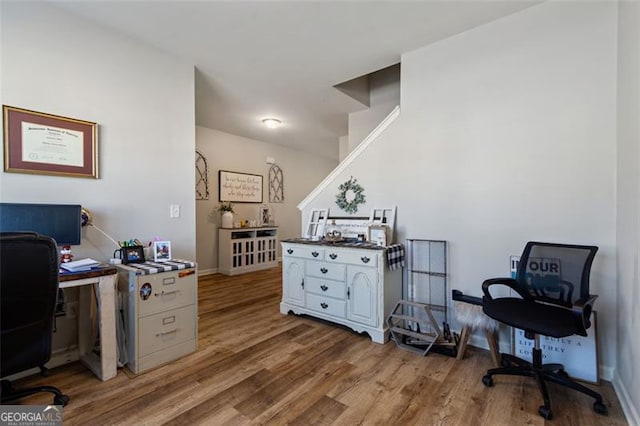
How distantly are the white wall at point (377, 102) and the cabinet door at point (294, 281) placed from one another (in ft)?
7.06

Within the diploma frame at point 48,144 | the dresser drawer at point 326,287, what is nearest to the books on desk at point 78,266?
the diploma frame at point 48,144

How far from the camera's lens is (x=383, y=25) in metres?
2.45

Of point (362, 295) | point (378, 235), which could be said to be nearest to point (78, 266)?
point (362, 295)

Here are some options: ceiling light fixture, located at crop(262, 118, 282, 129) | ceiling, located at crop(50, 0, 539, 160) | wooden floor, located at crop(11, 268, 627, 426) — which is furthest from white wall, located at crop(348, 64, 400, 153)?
wooden floor, located at crop(11, 268, 627, 426)

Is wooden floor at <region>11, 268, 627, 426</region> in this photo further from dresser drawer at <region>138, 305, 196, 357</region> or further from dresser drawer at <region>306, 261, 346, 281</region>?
dresser drawer at <region>306, 261, 346, 281</region>

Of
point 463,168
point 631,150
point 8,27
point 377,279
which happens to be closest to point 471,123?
point 463,168

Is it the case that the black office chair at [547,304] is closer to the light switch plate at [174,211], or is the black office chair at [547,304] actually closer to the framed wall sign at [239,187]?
the light switch plate at [174,211]

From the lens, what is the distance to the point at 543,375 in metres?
1.81

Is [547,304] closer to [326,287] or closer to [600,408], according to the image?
[600,408]

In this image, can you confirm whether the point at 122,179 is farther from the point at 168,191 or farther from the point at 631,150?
the point at 631,150

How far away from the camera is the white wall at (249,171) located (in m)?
5.20

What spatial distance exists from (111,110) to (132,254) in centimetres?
120

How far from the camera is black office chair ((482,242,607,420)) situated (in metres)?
1.66

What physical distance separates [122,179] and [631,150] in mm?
3548
